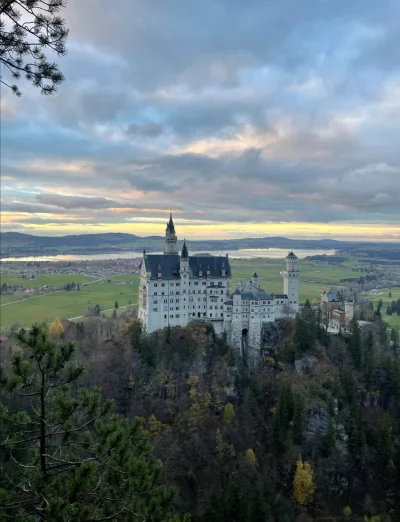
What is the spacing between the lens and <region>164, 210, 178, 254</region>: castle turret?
71.5m

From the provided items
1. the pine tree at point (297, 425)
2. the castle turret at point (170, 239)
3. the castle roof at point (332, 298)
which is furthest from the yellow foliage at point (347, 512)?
the castle turret at point (170, 239)

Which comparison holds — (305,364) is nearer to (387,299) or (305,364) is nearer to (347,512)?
(347,512)

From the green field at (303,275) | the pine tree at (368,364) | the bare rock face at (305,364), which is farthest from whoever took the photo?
the green field at (303,275)

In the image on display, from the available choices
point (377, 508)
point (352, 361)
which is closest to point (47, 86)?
point (377, 508)

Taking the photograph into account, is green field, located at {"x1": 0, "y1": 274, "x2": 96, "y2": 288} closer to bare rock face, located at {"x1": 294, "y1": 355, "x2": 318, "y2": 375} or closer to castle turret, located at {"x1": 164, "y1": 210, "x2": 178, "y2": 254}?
castle turret, located at {"x1": 164, "y1": 210, "x2": 178, "y2": 254}

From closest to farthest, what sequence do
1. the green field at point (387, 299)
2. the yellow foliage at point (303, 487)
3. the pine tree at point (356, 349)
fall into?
the yellow foliage at point (303, 487) < the pine tree at point (356, 349) < the green field at point (387, 299)

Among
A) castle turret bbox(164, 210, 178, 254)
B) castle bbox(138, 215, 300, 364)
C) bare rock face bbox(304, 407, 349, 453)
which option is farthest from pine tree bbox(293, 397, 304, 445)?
castle turret bbox(164, 210, 178, 254)

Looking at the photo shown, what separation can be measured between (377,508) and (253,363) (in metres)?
22.8

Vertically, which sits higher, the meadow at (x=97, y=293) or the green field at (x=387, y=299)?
the meadow at (x=97, y=293)

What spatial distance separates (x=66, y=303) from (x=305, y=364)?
7355cm

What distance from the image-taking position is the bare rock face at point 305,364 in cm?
6022

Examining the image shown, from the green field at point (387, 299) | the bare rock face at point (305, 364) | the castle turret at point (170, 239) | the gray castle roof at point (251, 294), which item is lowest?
the green field at point (387, 299)

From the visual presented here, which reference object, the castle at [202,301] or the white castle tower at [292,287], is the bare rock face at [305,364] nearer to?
the castle at [202,301]

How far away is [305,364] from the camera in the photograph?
6028 cm
